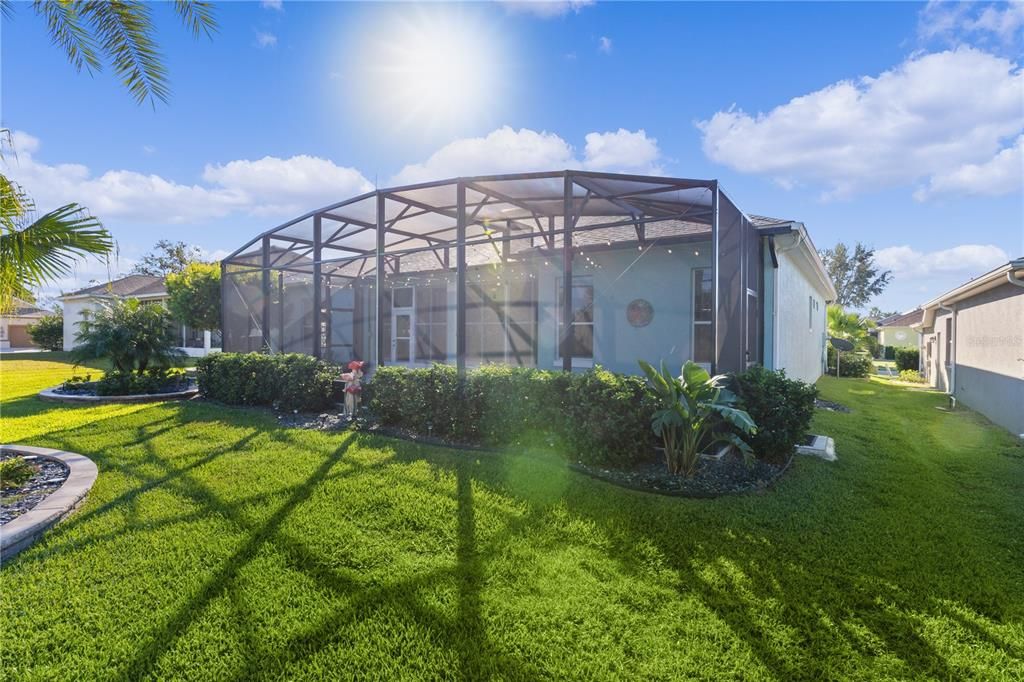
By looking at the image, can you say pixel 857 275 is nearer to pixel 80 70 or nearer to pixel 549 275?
pixel 549 275

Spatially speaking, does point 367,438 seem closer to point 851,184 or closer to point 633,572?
point 633,572

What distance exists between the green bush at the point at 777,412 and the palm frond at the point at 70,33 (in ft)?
27.3

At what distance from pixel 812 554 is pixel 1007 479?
380 centimetres

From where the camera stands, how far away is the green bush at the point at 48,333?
91.3 ft

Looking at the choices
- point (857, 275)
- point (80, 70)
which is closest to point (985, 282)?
point (80, 70)

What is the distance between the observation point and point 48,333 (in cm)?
2800

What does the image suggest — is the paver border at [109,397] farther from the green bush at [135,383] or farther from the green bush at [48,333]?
the green bush at [48,333]

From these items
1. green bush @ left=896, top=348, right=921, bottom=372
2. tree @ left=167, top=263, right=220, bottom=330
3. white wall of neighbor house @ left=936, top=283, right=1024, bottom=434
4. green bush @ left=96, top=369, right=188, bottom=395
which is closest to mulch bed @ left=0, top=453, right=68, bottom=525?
green bush @ left=96, top=369, right=188, bottom=395

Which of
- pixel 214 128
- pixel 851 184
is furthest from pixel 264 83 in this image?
pixel 851 184

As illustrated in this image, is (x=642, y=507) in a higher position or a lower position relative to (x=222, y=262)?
lower

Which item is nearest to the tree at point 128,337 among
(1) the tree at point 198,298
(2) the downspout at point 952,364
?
(1) the tree at point 198,298

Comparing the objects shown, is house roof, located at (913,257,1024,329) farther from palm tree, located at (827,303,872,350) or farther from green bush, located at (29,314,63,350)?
green bush, located at (29,314,63,350)

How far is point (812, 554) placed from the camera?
3324 millimetres

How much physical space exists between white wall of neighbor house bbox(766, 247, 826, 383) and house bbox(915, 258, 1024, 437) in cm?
301
